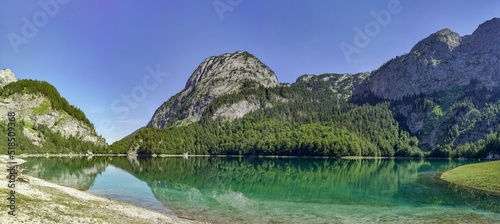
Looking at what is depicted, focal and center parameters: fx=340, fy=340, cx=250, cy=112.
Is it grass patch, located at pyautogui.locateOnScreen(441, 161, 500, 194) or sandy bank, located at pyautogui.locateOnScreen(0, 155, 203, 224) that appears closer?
sandy bank, located at pyautogui.locateOnScreen(0, 155, 203, 224)

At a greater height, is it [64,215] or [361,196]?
[64,215]

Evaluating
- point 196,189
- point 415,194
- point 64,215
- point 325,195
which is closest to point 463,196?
point 415,194

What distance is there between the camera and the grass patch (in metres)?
62.0

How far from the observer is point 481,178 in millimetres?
67750

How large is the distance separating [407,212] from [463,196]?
19267 mm

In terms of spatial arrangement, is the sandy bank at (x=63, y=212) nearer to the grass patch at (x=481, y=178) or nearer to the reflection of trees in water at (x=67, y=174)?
the reflection of trees in water at (x=67, y=174)

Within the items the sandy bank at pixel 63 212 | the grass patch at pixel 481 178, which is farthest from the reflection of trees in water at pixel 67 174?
the grass patch at pixel 481 178

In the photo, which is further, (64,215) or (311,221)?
(311,221)

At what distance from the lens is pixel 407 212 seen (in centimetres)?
4391

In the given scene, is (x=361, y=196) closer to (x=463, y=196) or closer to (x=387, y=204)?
(x=387, y=204)

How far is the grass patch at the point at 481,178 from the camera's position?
204ft

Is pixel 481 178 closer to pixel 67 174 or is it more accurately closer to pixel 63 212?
pixel 63 212

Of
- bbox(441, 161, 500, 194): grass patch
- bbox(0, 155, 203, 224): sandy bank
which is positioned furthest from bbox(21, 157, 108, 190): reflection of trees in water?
bbox(441, 161, 500, 194): grass patch

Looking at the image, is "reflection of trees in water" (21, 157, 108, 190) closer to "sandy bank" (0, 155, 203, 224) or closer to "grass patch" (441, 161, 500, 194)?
"sandy bank" (0, 155, 203, 224)
